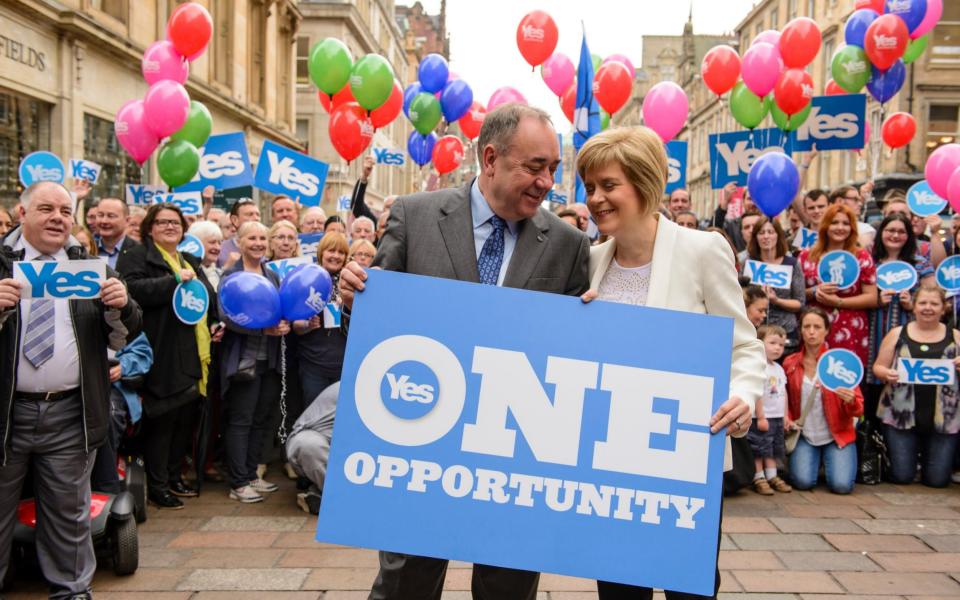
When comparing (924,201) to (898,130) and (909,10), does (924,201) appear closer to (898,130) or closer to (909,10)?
(909,10)

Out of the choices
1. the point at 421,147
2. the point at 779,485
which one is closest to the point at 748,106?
the point at 421,147

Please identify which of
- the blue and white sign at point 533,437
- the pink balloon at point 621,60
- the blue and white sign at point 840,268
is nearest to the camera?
the blue and white sign at point 533,437

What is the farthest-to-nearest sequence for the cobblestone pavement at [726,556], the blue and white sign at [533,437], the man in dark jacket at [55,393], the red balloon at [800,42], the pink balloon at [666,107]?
the pink balloon at [666,107] → the red balloon at [800,42] → the cobblestone pavement at [726,556] → the man in dark jacket at [55,393] → the blue and white sign at [533,437]

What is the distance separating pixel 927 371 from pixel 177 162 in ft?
24.7

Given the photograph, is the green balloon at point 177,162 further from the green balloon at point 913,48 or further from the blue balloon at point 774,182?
the green balloon at point 913,48

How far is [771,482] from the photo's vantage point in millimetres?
6500

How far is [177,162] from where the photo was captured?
28.6ft

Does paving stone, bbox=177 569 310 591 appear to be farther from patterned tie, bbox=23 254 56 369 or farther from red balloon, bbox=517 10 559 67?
red balloon, bbox=517 10 559 67

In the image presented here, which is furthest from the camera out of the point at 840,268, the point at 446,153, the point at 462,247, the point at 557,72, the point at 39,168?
the point at 446,153

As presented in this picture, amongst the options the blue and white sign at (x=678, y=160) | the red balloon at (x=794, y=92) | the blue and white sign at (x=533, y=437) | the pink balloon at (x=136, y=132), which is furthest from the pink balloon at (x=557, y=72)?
the blue and white sign at (x=533, y=437)

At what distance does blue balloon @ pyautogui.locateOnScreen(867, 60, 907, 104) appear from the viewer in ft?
34.0

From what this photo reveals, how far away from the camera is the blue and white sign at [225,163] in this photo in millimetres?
8977

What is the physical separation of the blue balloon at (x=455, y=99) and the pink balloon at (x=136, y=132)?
17.7 feet

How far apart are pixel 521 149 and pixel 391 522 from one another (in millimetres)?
1346
